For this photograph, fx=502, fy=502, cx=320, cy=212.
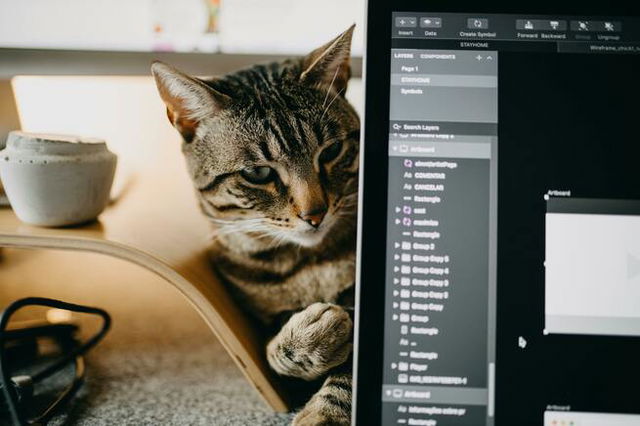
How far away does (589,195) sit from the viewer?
480mm

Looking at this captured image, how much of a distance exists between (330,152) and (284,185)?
2.9 inches

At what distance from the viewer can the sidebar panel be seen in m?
0.47

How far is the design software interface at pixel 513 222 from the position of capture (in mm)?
469

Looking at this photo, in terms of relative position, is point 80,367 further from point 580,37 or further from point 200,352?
point 580,37

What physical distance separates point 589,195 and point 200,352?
1.82ft

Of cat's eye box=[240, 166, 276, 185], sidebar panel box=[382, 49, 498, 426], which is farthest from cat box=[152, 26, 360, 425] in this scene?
sidebar panel box=[382, 49, 498, 426]

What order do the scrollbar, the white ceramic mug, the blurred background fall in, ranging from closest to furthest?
the scrollbar, the white ceramic mug, the blurred background

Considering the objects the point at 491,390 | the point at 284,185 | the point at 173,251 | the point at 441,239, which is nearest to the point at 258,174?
the point at 284,185

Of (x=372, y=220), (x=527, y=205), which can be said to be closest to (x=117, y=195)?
(x=372, y=220)

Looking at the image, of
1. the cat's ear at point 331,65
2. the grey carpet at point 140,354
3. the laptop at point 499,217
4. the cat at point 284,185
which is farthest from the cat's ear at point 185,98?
the grey carpet at point 140,354

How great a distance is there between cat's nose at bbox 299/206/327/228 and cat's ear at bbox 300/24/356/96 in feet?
0.52

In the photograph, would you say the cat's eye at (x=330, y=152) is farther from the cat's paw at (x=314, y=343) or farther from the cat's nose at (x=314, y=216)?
the cat's paw at (x=314, y=343)

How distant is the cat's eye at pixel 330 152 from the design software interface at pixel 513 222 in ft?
0.57

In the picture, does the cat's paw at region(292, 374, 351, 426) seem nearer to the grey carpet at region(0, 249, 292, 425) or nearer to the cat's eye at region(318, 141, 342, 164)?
the grey carpet at region(0, 249, 292, 425)
